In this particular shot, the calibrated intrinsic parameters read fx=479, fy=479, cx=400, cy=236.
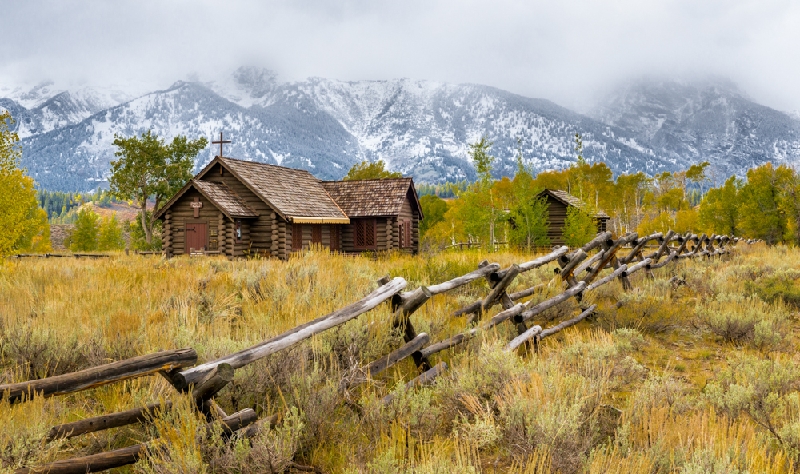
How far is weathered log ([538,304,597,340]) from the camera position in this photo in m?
6.75

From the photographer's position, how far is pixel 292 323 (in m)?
5.55

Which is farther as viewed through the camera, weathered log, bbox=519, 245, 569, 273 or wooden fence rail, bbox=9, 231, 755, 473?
weathered log, bbox=519, 245, 569, 273

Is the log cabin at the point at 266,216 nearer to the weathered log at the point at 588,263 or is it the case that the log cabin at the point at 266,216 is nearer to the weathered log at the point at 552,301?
the weathered log at the point at 588,263

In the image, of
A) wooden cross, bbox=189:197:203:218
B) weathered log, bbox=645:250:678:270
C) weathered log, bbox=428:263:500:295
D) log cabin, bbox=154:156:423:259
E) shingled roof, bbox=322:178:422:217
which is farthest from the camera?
shingled roof, bbox=322:178:422:217

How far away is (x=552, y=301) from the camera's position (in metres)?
7.31

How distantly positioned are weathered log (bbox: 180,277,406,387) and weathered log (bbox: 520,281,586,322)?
244 centimetres

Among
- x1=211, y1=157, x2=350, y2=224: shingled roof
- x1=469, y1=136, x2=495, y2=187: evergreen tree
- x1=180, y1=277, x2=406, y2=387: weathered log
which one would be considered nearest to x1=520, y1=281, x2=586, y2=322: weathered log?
x1=180, y1=277, x2=406, y2=387: weathered log

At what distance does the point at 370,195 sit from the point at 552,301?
65.9ft

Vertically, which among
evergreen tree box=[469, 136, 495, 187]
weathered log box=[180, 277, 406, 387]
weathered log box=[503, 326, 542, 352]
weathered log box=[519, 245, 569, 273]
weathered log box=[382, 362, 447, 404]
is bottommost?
weathered log box=[382, 362, 447, 404]

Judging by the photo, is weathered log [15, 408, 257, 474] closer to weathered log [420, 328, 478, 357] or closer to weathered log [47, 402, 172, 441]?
weathered log [47, 402, 172, 441]

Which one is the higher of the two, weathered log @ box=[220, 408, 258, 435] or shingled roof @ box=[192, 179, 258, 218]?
shingled roof @ box=[192, 179, 258, 218]

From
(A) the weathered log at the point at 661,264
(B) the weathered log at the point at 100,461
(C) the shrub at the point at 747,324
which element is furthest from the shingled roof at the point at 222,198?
(B) the weathered log at the point at 100,461

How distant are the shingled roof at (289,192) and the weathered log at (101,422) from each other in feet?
60.8

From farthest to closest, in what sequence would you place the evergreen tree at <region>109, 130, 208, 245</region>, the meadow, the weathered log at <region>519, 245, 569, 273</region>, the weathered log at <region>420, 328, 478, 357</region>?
1. the evergreen tree at <region>109, 130, 208, 245</region>
2. the weathered log at <region>519, 245, 569, 273</region>
3. the weathered log at <region>420, 328, 478, 357</region>
4. the meadow
